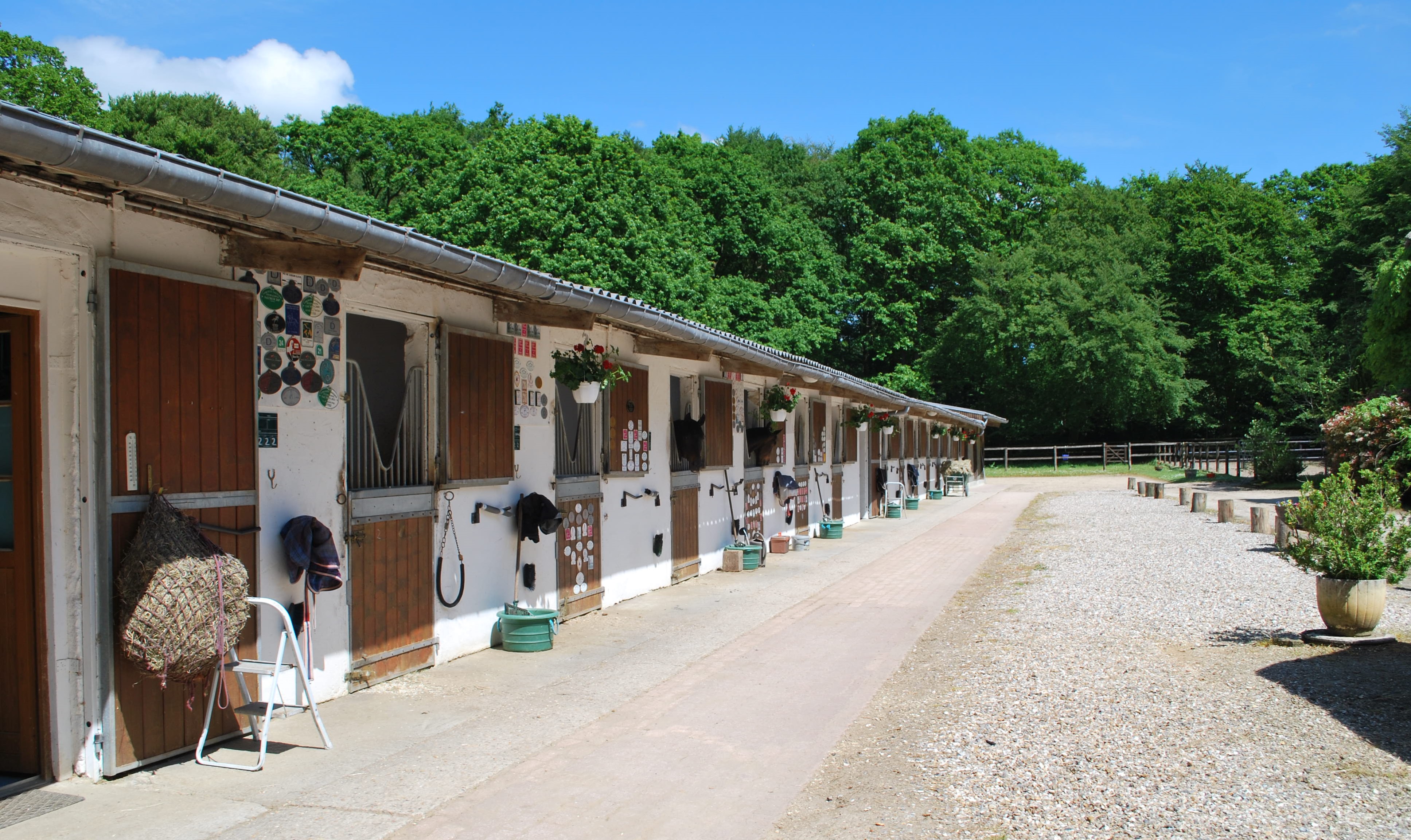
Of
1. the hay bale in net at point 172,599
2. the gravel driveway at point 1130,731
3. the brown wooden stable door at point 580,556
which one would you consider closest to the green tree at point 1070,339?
the gravel driveway at point 1130,731

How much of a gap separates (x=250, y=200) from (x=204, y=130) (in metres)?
27.0

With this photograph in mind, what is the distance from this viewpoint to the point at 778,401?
48.0 ft

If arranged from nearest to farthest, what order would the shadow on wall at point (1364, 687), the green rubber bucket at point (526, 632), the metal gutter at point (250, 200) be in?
the metal gutter at point (250, 200) → the shadow on wall at point (1364, 687) → the green rubber bucket at point (526, 632)

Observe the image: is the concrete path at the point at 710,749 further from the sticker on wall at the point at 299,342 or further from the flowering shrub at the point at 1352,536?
the flowering shrub at the point at 1352,536

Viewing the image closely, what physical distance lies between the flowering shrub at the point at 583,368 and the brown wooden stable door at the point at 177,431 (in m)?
3.36

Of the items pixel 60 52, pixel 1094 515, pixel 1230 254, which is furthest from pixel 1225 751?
pixel 1230 254

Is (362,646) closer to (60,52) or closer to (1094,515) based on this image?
(1094,515)

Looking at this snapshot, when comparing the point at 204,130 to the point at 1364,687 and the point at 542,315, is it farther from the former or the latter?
the point at 1364,687

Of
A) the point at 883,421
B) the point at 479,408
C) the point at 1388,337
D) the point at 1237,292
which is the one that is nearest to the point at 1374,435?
the point at 1388,337

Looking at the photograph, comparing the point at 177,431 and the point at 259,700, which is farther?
the point at 259,700

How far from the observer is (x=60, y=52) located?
93.7ft

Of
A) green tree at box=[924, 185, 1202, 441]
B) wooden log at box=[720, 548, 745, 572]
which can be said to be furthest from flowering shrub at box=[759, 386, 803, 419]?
green tree at box=[924, 185, 1202, 441]

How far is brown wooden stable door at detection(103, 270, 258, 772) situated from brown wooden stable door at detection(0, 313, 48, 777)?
30cm

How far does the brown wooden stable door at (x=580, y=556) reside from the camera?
352 inches
